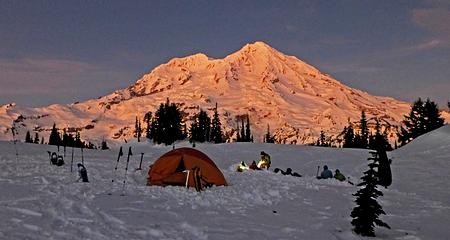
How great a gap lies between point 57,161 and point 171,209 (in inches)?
589

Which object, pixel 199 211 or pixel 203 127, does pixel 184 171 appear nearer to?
pixel 199 211

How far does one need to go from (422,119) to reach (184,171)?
67.4 metres

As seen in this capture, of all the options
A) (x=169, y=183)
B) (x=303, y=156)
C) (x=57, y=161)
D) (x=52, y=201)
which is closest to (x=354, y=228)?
(x=52, y=201)

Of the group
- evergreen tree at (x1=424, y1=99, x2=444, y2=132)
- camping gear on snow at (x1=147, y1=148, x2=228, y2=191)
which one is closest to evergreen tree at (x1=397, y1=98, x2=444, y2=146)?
evergreen tree at (x1=424, y1=99, x2=444, y2=132)

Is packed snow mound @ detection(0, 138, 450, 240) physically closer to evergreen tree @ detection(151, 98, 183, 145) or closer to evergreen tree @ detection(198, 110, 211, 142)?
evergreen tree @ detection(151, 98, 183, 145)

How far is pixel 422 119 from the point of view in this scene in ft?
250

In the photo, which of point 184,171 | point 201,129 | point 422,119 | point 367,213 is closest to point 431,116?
point 422,119

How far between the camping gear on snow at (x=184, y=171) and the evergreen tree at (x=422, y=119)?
62057 millimetres

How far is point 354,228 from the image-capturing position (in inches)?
419

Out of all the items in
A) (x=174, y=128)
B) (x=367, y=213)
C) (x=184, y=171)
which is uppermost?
(x=174, y=128)

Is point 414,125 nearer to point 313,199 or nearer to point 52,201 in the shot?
point 313,199

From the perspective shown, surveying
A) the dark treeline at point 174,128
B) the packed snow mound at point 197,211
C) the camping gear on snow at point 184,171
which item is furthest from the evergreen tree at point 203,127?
the camping gear on snow at point 184,171

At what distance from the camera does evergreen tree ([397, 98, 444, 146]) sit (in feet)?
245

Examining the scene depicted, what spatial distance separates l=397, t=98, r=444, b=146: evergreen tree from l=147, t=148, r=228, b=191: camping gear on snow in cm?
6206
